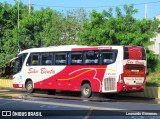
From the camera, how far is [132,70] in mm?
23188

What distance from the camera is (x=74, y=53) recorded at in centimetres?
2511

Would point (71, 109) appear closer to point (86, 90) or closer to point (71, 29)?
point (86, 90)

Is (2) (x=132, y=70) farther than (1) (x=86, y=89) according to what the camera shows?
No

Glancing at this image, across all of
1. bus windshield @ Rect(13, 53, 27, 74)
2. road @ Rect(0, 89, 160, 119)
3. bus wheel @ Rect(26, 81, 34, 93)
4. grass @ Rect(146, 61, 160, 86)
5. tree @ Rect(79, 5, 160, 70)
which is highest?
tree @ Rect(79, 5, 160, 70)

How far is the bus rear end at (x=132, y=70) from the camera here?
2275cm

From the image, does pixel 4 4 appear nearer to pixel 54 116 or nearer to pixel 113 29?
pixel 113 29

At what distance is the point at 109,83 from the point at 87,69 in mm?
1762

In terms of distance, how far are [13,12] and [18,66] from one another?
21.1m

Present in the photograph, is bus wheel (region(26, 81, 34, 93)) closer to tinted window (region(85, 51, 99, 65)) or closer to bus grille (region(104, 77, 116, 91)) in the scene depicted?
tinted window (region(85, 51, 99, 65))

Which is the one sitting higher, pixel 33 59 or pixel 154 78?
pixel 33 59

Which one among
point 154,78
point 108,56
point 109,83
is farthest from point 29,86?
point 154,78

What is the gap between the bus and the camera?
75.0 feet

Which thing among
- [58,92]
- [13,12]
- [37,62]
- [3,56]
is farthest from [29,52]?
[13,12]

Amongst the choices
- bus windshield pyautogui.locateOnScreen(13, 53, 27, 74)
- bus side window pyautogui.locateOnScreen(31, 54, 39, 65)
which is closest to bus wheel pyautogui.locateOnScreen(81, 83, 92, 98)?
bus side window pyautogui.locateOnScreen(31, 54, 39, 65)
